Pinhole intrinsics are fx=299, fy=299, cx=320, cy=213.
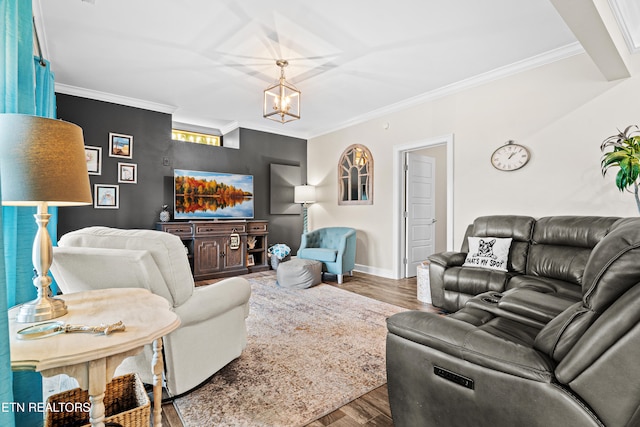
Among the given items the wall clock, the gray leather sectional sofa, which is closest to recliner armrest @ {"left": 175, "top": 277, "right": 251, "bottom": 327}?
the gray leather sectional sofa

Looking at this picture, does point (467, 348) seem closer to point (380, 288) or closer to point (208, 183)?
point (380, 288)

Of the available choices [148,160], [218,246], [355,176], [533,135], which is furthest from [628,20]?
[148,160]

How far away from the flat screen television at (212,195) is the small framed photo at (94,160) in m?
1.02

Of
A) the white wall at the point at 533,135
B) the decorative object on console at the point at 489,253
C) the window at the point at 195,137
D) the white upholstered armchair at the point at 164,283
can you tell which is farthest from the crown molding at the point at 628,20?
the window at the point at 195,137

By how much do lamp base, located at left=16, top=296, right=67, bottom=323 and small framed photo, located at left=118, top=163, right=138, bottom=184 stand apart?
4108mm

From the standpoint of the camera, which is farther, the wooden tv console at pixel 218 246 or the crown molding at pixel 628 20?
the wooden tv console at pixel 218 246

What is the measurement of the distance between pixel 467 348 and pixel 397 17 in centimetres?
278

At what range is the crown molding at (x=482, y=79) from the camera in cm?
325

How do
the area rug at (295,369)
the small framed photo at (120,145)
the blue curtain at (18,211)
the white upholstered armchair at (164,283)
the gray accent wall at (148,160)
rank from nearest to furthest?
the blue curtain at (18,211), the white upholstered armchair at (164,283), the area rug at (295,369), the gray accent wall at (148,160), the small framed photo at (120,145)

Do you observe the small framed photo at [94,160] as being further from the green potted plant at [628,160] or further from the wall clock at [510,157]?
the green potted plant at [628,160]

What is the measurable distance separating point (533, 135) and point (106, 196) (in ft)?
19.2

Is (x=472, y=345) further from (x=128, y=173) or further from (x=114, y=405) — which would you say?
(x=128, y=173)

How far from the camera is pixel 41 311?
3.65 ft

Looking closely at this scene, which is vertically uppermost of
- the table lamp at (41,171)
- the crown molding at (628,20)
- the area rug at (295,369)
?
the crown molding at (628,20)
